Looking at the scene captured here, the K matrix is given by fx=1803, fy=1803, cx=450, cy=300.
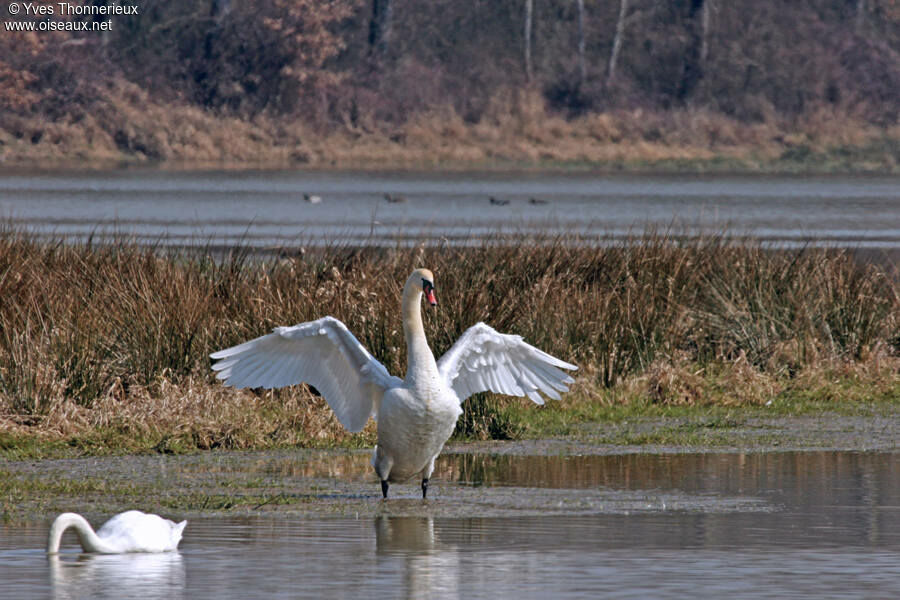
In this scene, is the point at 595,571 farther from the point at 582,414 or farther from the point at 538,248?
the point at 538,248

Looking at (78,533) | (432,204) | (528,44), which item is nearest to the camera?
(78,533)

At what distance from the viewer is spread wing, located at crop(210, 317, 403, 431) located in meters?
11.1

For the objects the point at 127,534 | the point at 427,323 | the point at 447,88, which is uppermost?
the point at 447,88

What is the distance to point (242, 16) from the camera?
6153 centimetres

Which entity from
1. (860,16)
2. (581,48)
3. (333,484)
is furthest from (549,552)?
(860,16)

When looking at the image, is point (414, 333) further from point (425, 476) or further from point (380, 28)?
point (380, 28)

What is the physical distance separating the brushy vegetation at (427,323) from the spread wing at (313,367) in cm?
160

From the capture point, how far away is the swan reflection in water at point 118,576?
327 inches

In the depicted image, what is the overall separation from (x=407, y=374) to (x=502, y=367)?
1.24m

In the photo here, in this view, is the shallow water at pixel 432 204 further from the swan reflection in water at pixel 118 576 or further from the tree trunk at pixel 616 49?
the swan reflection in water at pixel 118 576

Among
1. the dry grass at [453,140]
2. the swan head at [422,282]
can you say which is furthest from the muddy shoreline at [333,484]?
the dry grass at [453,140]

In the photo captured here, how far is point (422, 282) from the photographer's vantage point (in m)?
11.1

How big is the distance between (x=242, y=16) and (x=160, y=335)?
160 feet

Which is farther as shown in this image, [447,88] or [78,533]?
[447,88]
